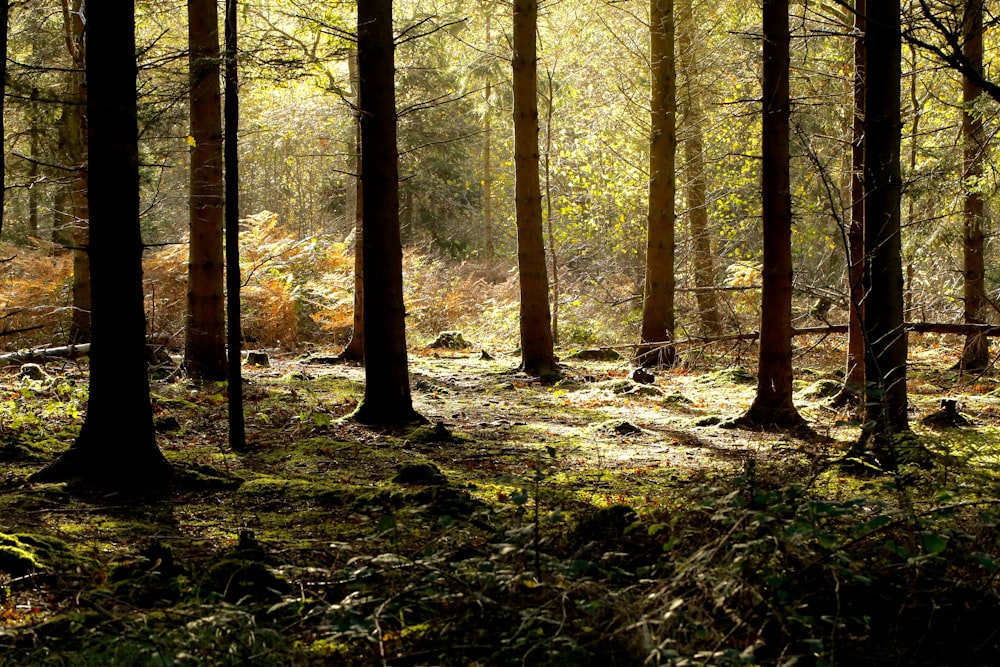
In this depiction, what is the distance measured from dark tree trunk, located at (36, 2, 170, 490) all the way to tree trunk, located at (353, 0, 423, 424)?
10.3ft

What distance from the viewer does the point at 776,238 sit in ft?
27.6

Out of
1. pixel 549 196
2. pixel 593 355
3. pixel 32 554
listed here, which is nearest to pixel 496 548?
pixel 32 554

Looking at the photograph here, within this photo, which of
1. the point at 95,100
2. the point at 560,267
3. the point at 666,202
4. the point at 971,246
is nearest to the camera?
the point at 95,100

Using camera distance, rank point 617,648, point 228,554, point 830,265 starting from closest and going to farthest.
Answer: point 617,648
point 228,554
point 830,265

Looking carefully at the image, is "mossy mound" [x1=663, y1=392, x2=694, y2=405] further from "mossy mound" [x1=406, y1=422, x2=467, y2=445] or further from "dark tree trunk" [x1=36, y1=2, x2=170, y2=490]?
"dark tree trunk" [x1=36, y1=2, x2=170, y2=490]

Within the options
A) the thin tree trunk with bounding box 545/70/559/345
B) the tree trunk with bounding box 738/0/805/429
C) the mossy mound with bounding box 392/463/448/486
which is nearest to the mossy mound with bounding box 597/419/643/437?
the tree trunk with bounding box 738/0/805/429

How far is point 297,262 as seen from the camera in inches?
774

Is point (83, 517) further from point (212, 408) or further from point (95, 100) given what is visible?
point (212, 408)

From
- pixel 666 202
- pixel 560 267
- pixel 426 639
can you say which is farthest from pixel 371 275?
pixel 560 267

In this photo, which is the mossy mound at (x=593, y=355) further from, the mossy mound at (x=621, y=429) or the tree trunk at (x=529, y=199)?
the mossy mound at (x=621, y=429)

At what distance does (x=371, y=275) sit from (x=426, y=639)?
6.00m

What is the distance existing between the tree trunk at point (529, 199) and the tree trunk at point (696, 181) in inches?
119

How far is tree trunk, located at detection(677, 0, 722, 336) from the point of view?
49.2 feet

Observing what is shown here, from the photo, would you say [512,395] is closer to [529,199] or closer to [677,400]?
[677,400]
